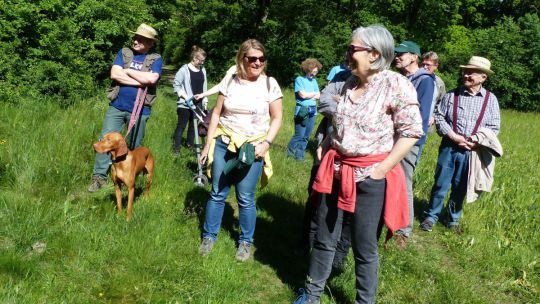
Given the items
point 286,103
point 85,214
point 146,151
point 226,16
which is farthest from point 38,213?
point 226,16

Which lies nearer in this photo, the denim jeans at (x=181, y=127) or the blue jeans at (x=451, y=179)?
the blue jeans at (x=451, y=179)

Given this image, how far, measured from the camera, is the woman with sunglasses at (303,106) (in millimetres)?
7909

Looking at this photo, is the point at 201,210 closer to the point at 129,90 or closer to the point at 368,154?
the point at 129,90

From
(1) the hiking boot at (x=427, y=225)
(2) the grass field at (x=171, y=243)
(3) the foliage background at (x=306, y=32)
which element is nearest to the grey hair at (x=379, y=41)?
(2) the grass field at (x=171, y=243)

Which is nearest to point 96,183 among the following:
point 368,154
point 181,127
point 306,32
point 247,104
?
point 247,104

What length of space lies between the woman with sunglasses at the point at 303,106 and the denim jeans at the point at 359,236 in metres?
4.76

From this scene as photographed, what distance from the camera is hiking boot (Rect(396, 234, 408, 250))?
4.72m

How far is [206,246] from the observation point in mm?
3996

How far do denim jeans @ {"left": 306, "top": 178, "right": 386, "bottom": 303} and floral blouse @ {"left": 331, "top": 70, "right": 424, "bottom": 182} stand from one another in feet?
0.53

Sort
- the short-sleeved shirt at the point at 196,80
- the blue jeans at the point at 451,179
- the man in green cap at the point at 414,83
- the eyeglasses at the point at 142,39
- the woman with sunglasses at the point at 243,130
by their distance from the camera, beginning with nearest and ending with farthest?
the woman with sunglasses at the point at 243,130 < the man in green cap at the point at 414,83 < the eyeglasses at the point at 142,39 < the blue jeans at the point at 451,179 < the short-sleeved shirt at the point at 196,80

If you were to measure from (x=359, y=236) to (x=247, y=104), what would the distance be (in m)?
1.45

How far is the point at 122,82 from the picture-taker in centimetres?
482

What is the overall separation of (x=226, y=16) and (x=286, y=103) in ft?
39.0

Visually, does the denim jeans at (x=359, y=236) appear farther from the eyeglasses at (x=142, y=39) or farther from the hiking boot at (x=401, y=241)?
the eyeglasses at (x=142, y=39)
